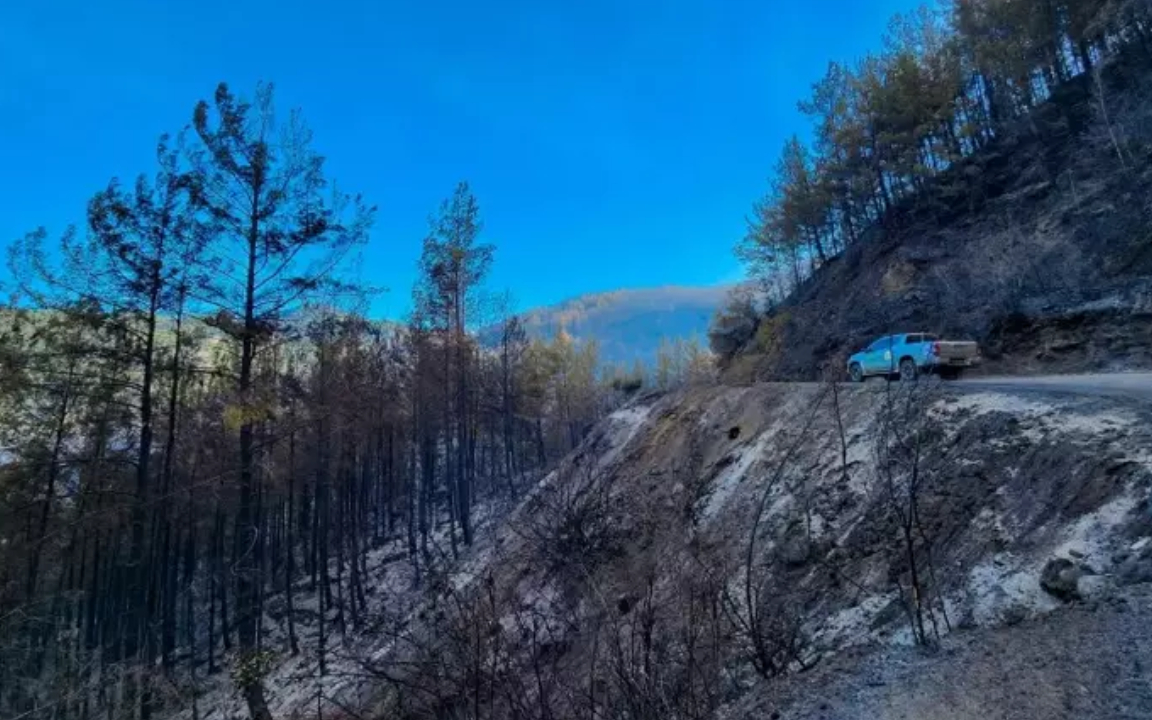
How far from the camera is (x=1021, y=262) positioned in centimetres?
2050

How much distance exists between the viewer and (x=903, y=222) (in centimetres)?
2939

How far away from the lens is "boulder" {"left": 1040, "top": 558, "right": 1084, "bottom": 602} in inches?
167

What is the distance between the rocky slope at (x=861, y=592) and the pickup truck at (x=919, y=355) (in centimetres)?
706

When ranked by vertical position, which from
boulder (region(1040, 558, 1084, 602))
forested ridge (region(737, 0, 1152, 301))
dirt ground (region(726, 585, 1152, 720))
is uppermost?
forested ridge (region(737, 0, 1152, 301))

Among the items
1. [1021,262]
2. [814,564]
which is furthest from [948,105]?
[814,564]

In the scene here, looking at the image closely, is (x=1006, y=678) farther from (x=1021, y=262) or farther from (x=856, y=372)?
(x=1021, y=262)

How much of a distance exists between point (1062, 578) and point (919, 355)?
13.5m

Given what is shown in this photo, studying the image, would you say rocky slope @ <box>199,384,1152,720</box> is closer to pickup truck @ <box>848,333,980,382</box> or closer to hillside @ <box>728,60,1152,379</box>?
hillside @ <box>728,60,1152,379</box>

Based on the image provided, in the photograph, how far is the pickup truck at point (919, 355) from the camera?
53.0 feet

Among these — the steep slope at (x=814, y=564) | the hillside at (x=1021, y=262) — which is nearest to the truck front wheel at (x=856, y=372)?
the hillside at (x=1021, y=262)

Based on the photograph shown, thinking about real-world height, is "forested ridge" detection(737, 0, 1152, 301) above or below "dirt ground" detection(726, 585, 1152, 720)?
above

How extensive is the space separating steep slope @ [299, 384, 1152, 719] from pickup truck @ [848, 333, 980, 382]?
22.2 feet

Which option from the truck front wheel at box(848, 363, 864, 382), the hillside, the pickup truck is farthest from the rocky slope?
the truck front wheel at box(848, 363, 864, 382)

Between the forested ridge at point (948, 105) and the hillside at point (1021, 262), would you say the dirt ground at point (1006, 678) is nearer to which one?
the hillside at point (1021, 262)
